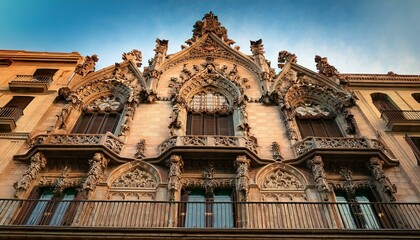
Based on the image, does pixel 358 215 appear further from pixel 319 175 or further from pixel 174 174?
pixel 174 174

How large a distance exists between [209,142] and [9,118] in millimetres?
8164

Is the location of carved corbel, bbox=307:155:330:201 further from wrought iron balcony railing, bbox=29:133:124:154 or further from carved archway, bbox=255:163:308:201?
wrought iron balcony railing, bbox=29:133:124:154

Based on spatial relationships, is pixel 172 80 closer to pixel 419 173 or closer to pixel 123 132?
pixel 123 132

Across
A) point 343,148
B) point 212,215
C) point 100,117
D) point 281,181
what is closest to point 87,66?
point 100,117

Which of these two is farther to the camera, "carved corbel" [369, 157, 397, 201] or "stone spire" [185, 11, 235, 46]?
"stone spire" [185, 11, 235, 46]

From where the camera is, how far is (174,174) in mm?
12430

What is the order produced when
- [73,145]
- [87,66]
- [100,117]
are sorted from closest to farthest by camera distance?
[73,145] < [100,117] < [87,66]

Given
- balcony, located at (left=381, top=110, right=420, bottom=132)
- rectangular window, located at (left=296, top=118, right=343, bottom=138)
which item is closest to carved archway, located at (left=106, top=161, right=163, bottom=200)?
rectangular window, located at (left=296, top=118, right=343, bottom=138)

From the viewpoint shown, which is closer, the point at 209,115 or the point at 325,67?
the point at 209,115

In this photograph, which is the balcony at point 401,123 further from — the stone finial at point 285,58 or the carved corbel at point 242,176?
the carved corbel at point 242,176

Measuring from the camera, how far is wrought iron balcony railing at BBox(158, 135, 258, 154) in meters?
13.7

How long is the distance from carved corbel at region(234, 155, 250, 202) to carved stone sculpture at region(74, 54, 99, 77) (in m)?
10.3


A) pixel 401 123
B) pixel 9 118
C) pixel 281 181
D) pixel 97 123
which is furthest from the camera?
pixel 97 123

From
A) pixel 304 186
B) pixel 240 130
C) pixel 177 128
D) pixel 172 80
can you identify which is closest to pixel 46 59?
pixel 172 80
